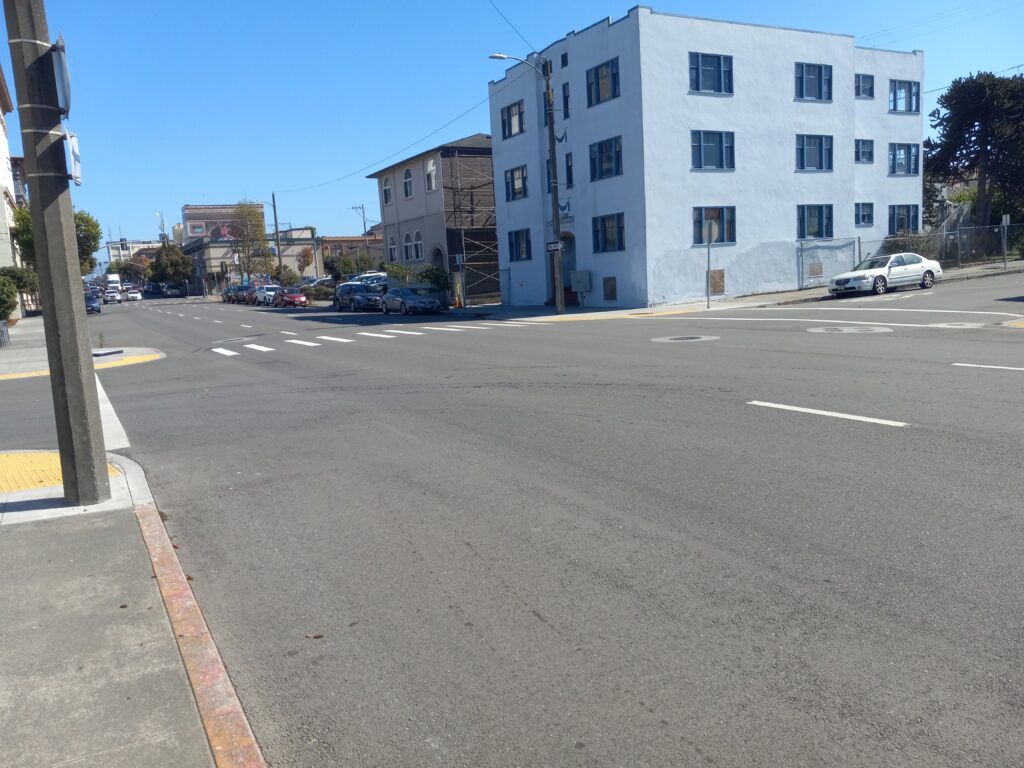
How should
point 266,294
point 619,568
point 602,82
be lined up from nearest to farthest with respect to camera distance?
point 619,568 → point 602,82 → point 266,294

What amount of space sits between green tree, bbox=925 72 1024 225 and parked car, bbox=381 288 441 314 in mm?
31729

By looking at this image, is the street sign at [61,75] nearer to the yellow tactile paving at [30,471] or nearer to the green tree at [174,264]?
the yellow tactile paving at [30,471]

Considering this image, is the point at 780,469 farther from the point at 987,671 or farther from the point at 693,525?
the point at 987,671

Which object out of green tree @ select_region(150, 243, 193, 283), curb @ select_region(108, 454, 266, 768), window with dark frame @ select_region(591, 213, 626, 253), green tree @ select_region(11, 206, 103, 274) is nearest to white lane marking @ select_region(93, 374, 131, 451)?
curb @ select_region(108, 454, 266, 768)

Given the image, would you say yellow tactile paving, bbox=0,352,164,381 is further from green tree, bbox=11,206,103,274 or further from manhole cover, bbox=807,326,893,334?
green tree, bbox=11,206,103,274

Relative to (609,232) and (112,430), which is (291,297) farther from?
(112,430)

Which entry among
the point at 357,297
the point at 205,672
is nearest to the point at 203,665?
the point at 205,672

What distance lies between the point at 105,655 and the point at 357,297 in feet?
139

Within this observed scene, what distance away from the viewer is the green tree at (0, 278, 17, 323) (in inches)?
1168

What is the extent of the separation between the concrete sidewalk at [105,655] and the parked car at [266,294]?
56.6m

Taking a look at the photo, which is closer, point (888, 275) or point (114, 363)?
point (114, 363)

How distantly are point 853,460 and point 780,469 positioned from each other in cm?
67

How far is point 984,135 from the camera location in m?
47.8

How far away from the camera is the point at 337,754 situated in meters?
3.29
